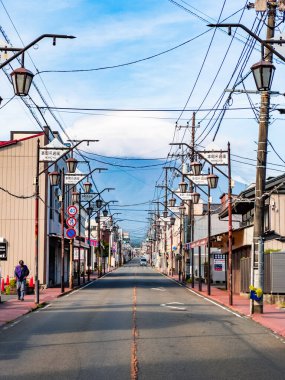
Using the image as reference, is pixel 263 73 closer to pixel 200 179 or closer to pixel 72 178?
pixel 200 179

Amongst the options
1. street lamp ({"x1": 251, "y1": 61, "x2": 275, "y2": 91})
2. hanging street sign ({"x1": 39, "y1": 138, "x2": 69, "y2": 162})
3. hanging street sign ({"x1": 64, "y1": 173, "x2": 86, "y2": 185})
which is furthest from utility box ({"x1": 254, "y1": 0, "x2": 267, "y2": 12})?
hanging street sign ({"x1": 64, "y1": 173, "x2": 86, "y2": 185})

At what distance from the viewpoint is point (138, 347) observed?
1336 centimetres

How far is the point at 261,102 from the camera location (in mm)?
22688

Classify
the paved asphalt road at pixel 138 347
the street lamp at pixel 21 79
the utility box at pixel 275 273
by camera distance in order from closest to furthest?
1. the paved asphalt road at pixel 138 347
2. the street lamp at pixel 21 79
3. the utility box at pixel 275 273

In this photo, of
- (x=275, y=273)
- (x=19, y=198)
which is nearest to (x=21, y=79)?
(x=275, y=273)

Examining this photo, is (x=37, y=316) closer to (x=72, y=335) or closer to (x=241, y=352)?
(x=72, y=335)

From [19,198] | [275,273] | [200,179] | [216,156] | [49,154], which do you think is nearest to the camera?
[216,156]

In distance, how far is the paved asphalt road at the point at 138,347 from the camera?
10.5 metres

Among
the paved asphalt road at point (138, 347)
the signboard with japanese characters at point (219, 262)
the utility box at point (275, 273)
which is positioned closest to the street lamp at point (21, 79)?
the paved asphalt road at point (138, 347)


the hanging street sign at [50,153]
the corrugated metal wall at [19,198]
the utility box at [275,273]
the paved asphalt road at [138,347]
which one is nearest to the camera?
the paved asphalt road at [138,347]

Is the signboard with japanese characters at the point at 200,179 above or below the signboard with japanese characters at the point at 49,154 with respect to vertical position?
below

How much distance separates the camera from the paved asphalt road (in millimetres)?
10539

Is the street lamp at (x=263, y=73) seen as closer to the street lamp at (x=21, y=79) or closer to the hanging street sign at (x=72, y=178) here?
the street lamp at (x=21, y=79)

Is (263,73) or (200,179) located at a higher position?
(263,73)
